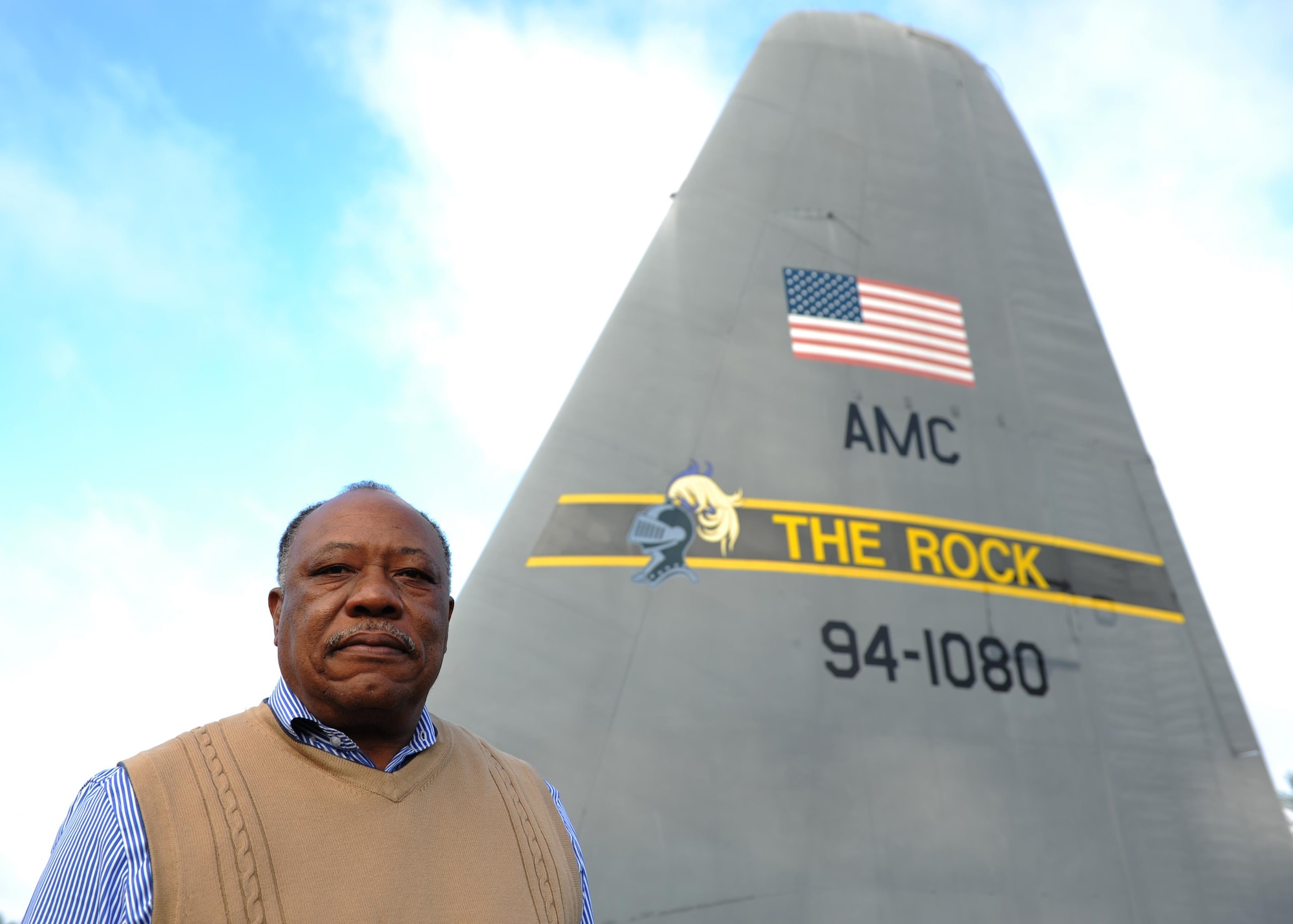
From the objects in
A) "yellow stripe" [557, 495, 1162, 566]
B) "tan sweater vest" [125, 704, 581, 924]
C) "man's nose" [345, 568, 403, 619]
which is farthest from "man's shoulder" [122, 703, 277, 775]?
"yellow stripe" [557, 495, 1162, 566]

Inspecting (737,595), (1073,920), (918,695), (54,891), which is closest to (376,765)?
(54,891)

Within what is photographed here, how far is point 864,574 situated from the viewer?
492cm

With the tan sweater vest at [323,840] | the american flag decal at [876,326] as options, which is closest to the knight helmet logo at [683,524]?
the american flag decal at [876,326]

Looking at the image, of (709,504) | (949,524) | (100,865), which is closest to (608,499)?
(709,504)

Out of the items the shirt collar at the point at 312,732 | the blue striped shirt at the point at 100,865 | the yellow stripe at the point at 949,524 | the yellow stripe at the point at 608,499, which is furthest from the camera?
the yellow stripe at the point at 949,524

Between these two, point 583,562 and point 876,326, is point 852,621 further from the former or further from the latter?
point 876,326

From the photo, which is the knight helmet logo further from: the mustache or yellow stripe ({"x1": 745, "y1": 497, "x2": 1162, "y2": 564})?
the mustache

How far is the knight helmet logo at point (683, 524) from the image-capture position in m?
4.70

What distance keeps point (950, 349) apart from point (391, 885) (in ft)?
16.5

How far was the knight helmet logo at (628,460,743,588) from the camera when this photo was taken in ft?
15.4

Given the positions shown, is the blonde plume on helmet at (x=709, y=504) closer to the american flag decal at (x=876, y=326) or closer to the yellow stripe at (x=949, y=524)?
the yellow stripe at (x=949, y=524)

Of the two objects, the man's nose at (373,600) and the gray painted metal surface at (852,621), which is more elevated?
the gray painted metal surface at (852,621)

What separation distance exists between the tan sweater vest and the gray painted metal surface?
2.55 m

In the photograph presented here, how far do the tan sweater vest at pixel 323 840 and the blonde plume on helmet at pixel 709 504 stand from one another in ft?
10.5
